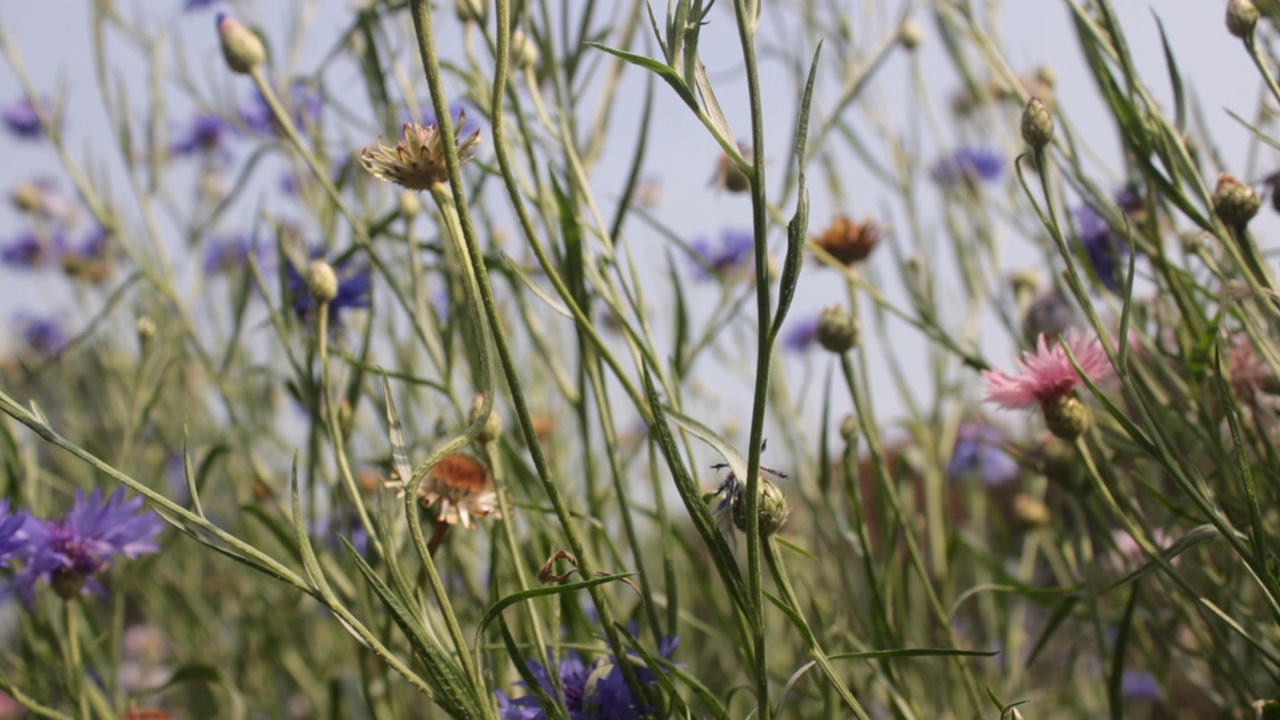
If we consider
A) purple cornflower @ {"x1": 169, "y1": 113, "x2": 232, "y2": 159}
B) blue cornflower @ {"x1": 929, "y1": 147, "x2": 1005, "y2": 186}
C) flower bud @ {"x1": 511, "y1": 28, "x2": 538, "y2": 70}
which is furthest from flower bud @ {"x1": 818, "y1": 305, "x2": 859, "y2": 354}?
purple cornflower @ {"x1": 169, "y1": 113, "x2": 232, "y2": 159}

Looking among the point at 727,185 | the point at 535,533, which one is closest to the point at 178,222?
the point at 727,185

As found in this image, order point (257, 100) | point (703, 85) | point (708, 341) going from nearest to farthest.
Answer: point (703, 85) < point (708, 341) < point (257, 100)

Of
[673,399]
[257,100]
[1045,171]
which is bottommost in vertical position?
[673,399]

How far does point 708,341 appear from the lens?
2.55 feet

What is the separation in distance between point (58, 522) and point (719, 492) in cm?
38

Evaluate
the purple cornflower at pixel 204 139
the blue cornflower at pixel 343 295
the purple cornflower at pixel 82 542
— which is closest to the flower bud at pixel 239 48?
the blue cornflower at pixel 343 295

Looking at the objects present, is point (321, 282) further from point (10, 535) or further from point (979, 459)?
point (979, 459)

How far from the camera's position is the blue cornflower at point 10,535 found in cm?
47

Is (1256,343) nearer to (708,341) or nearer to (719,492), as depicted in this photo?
(719,492)

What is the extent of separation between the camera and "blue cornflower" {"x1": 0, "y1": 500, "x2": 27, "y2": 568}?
471 mm

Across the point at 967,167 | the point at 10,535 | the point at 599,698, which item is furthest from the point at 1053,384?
the point at 967,167

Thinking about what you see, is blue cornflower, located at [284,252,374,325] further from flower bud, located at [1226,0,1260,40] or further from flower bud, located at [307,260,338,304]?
flower bud, located at [1226,0,1260,40]

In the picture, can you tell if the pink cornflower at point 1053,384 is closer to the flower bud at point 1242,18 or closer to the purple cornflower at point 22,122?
the flower bud at point 1242,18

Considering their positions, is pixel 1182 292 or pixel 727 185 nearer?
pixel 1182 292
